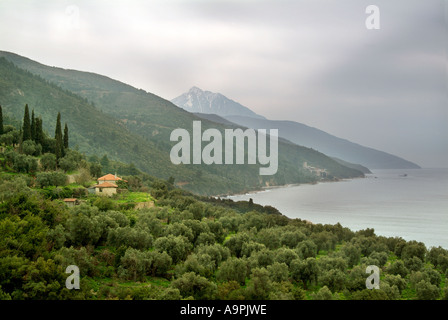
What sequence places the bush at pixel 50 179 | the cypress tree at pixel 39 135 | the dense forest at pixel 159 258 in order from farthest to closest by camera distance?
the cypress tree at pixel 39 135 → the bush at pixel 50 179 → the dense forest at pixel 159 258

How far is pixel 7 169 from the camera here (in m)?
39.5

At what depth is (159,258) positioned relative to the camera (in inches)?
979

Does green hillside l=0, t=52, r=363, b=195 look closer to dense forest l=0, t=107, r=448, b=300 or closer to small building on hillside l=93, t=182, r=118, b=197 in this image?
small building on hillside l=93, t=182, r=118, b=197

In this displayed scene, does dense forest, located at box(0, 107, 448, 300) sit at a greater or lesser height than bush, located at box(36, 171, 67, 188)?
lesser

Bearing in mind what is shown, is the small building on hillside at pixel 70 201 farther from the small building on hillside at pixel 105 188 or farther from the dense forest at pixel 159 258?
the small building on hillside at pixel 105 188

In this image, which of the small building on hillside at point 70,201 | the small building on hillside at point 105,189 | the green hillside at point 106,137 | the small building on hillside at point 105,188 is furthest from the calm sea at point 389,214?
the small building on hillside at point 70,201

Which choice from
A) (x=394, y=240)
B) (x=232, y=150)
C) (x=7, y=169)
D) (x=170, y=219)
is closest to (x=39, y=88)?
(x=232, y=150)

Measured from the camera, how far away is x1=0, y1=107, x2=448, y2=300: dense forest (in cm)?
1991

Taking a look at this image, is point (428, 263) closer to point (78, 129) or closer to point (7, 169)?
point (7, 169)

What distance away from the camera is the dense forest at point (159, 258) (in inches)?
784

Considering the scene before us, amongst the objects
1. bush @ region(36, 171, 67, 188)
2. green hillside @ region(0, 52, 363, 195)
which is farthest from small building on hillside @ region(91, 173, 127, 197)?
green hillside @ region(0, 52, 363, 195)

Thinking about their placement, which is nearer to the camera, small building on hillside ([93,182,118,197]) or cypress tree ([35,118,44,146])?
small building on hillside ([93,182,118,197])

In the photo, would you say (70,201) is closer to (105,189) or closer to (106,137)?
(105,189)
